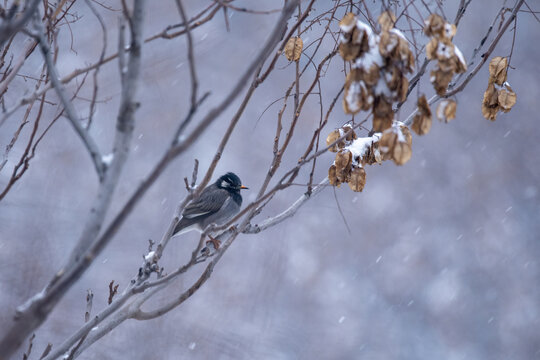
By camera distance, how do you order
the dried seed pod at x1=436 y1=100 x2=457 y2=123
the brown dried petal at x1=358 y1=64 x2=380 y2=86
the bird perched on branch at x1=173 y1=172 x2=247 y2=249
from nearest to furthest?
the brown dried petal at x1=358 y1=64 x2=380 y2=86, the dried seed pod at x1=436 y1=100 x2=457 y2=123, the bird perched on branch at x1=173 y1=172 x2=247 y2=249

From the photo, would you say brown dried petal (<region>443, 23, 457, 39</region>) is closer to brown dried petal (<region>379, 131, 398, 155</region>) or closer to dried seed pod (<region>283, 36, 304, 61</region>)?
brown dried petal (<region>379, 131, 398, 155</region>)

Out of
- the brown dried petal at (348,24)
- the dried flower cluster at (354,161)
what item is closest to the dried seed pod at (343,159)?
the dried flower cluster at (354,161)

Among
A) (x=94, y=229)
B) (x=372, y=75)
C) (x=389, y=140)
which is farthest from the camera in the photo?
(x=389, y=140)

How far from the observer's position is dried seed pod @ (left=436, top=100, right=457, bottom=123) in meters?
1.39

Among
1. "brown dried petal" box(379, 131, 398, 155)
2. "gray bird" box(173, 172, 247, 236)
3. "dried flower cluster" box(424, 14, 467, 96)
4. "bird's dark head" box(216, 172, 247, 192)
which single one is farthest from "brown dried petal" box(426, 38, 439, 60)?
"bird's dark head" box(216, 172, 247, 192)

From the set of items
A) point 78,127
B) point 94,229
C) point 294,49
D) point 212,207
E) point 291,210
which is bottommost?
point 94,229

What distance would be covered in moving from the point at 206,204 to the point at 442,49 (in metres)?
3.06

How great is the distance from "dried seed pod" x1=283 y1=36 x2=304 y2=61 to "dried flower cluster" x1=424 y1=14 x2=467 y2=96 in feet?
2.21

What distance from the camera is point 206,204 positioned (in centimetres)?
424

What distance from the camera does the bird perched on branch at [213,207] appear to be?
409 cm

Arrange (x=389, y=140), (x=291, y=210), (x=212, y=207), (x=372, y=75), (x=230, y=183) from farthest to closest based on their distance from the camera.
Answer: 1. (x=230, y=183)
2. (x=212, y=207)
3. (x=291, y=210)
4. (x=389, y=140)
5. (x=372, y=75)

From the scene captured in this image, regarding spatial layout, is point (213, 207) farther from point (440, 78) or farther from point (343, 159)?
point (440, 78)

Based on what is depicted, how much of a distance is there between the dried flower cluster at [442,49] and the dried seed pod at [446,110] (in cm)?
5

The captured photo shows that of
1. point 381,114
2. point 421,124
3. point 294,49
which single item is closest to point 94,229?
point 381,114
